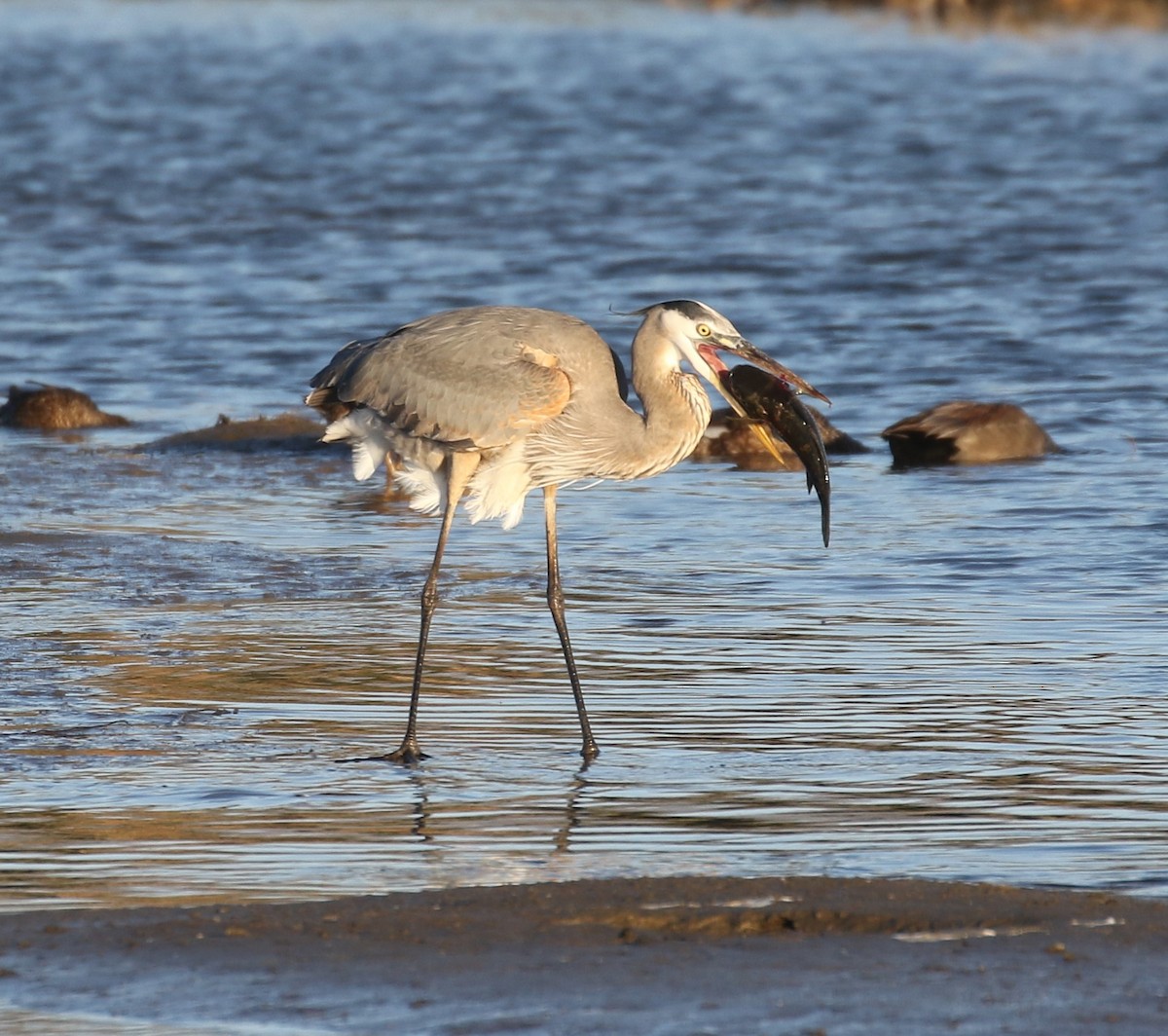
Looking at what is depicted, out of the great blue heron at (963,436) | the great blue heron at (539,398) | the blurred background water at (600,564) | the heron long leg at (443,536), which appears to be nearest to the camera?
the blurred background water at (600,564)

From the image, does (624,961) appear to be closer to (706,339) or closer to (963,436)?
(706,339)

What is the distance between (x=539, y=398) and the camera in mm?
7594

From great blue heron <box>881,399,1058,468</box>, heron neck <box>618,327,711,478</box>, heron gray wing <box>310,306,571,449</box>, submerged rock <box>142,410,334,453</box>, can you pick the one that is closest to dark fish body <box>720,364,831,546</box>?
heron neck <box>618,327,711,478</box>

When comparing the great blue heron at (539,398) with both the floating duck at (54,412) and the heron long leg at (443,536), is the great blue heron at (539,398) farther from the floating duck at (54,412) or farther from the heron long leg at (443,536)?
the floating duck at (54,412)

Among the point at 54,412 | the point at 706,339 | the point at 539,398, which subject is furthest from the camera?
the point at 54,412

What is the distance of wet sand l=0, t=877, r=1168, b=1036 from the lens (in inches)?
189

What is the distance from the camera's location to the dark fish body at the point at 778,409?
7.58 meters

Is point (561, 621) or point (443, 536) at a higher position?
point (443, 536)

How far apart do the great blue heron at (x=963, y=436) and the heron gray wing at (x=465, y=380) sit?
479cm

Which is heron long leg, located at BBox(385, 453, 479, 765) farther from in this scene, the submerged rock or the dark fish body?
the submerged rock

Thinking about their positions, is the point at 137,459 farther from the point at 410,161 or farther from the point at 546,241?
the point at 410,161

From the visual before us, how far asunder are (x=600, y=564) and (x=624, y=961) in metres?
4.85

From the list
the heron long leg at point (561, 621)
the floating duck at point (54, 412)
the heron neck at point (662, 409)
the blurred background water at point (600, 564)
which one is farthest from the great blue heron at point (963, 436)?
the heron neck at point (662, 409)

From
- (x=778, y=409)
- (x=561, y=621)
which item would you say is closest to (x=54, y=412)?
(x=561, y=621)
